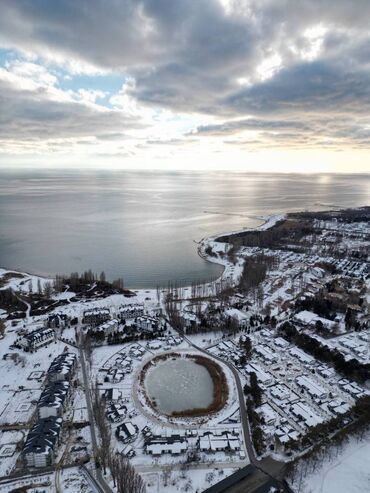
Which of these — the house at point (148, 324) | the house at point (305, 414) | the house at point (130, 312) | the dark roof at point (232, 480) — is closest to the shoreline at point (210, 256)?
the house at point (130, 312)

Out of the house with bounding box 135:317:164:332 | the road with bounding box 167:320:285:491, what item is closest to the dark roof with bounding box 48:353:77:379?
the house with bounding box 135:317:164:332

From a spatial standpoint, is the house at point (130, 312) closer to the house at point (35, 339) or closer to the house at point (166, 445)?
the house at point (35, 339)

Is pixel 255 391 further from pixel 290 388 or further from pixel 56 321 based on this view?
pixel 56 321

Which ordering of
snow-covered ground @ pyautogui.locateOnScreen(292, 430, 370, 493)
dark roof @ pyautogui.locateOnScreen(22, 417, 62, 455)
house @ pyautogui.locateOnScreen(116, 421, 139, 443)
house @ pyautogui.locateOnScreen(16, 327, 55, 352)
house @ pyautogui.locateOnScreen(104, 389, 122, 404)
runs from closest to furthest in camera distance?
snow-covered ground @ pyautogui.locateOnScreen(292, 430, 370, 493), dark roof @ pyautogui.locateOnScreen(22, 417, 62, 455), house @ pyautogui.locateOnScreen(116, 421, 139, 443), house @ pyautogui.locateOnScreen(104, 389, 122, 404), house @ pyautogui.locateOnScreen(16, 327, 55, 352)

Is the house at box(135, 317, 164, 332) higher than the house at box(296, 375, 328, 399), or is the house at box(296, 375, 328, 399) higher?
the house at box(135, 317, 164, 332)

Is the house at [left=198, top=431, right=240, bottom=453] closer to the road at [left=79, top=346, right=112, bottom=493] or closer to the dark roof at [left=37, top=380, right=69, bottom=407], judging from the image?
the road at [left=79, top=346, right=112, bottom=493]

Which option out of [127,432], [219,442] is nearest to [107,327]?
[127,432]

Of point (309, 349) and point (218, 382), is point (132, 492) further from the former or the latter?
point (309, 349)
